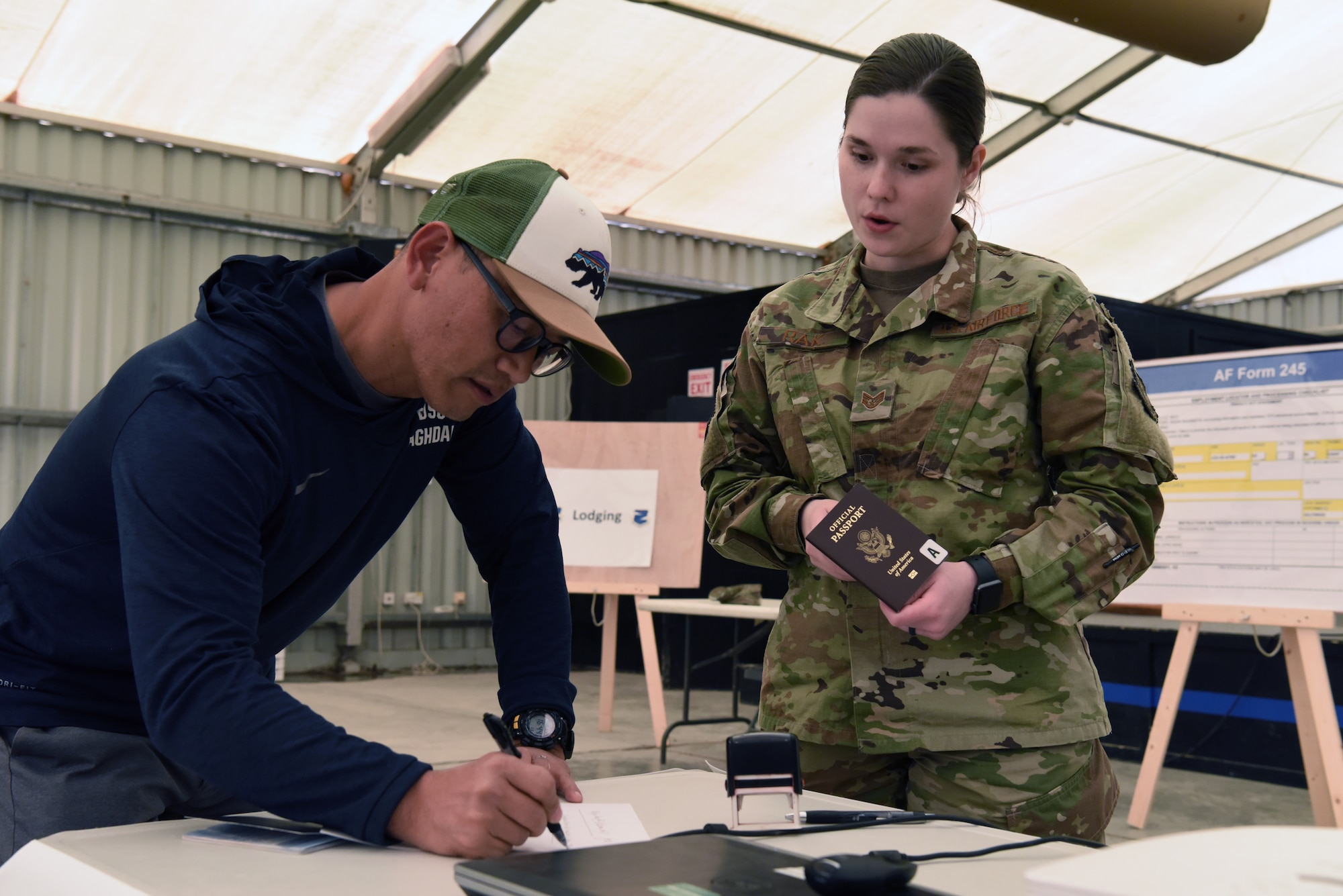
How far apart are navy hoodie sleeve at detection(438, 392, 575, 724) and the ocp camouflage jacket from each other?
28 cm

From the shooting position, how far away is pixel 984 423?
4.58 feet

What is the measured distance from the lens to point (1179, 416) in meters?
4.01

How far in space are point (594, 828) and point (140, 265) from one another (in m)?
7.12

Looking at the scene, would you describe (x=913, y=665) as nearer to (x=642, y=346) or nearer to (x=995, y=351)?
(x=995, y=351)

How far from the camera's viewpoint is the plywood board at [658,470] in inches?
204

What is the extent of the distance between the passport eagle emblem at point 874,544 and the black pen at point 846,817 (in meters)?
0.29

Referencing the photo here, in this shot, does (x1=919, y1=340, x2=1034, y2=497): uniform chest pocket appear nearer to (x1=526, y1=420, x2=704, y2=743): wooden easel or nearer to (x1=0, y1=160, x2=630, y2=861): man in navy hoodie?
(x1=0, y1=160, x2=630, y2=861): man in navy hoodie

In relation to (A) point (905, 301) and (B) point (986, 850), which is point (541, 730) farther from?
(A) point (905, 301)

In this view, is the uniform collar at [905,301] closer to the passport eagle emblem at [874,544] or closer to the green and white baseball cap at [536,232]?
the passport eagle emblem at [874,544]

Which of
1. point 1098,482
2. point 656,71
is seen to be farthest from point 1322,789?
point 656,71

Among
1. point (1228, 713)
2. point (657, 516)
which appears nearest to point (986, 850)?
point (657, 516)

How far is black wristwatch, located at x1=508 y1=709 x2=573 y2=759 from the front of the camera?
1.29 m

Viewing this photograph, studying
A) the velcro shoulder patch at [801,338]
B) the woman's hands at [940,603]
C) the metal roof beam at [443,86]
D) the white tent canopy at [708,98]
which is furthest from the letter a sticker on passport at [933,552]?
the white tent canopy at [708,98]

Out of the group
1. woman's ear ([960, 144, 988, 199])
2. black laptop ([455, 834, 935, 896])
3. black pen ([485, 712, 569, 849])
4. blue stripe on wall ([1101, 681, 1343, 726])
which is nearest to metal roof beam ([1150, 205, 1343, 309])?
blue stripe on wall ([1101, 681, 1343, 726])
